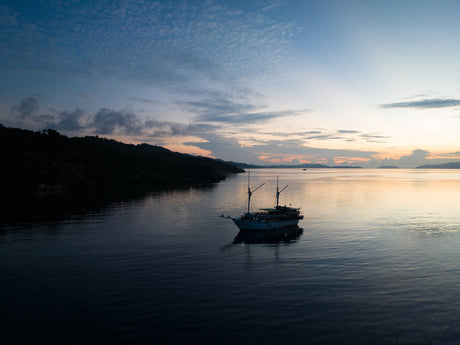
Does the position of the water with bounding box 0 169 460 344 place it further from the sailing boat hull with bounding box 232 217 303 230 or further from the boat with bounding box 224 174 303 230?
the boat with bounding box 224 174 303 230

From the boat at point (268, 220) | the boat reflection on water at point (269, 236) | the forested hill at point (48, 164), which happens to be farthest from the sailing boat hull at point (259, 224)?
the forested hill at point (48, 164)

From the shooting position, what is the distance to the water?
24.1m

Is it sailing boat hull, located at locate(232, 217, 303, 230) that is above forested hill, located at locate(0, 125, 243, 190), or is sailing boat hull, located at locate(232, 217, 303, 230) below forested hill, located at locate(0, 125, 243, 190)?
below

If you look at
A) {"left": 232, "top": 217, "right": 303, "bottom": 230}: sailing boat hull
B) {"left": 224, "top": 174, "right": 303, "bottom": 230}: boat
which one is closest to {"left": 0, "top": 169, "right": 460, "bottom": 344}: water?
{"left": 232, "top": 217, "right": 303, "bottom": 230}: sailing boat hull

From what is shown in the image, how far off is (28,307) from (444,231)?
262 feet

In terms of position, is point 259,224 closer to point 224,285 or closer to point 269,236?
point 269,236

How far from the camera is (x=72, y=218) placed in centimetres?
7606

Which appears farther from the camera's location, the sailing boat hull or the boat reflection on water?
the sailing boat hull

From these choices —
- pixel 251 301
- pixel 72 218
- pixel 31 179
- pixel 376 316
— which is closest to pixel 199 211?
pixel 72 218

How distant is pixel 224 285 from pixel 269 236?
3065 centimetres

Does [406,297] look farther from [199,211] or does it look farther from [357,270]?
[199,211]

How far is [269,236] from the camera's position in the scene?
2477 inches

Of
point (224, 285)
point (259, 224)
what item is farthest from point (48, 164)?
point (224, 285)

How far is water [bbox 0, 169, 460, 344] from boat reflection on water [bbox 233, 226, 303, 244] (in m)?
0.65
